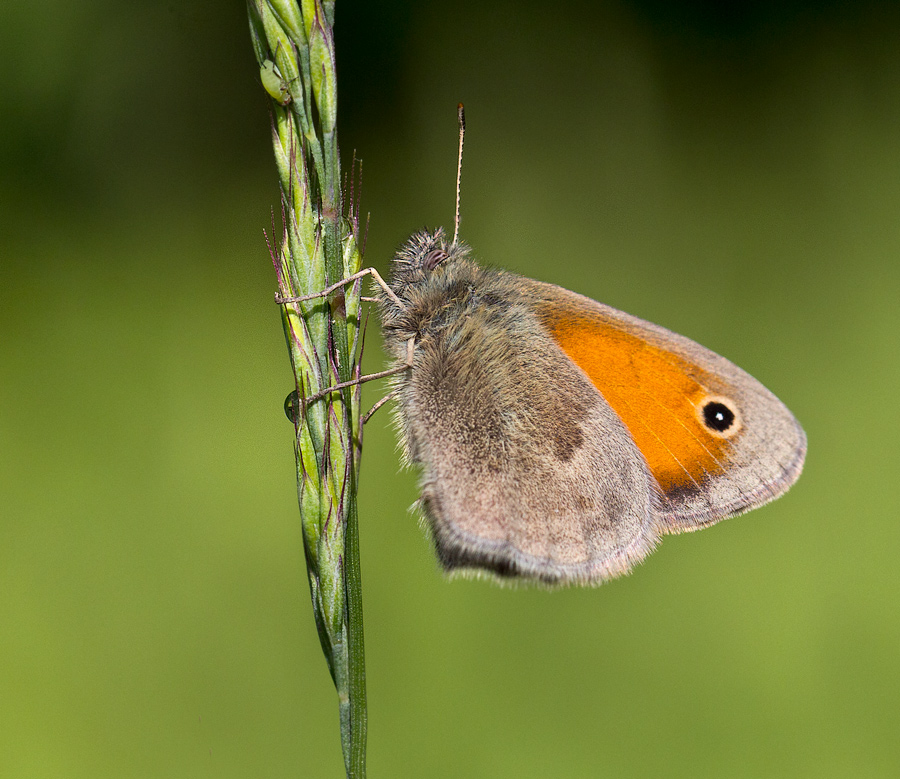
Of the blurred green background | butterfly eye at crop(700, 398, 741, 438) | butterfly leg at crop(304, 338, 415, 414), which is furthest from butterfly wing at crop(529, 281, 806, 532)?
the blurred green background

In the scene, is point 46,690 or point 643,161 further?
point 643,161

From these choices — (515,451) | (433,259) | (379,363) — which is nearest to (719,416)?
(515,451)

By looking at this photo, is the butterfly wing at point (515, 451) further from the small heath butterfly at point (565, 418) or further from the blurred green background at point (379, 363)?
the blurred green background at point (379, 363)

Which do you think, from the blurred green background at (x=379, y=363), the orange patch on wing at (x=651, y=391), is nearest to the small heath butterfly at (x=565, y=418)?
the orange patch on wing at (x=651, y=391)

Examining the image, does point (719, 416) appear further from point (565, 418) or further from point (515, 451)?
point (515, 451)

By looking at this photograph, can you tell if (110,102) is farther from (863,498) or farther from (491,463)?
(863,498)

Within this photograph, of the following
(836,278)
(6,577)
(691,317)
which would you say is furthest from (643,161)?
(6,577)

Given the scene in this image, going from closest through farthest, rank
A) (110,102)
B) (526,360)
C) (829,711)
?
1. (526,360)
2. (829,711)
3. (110,102)

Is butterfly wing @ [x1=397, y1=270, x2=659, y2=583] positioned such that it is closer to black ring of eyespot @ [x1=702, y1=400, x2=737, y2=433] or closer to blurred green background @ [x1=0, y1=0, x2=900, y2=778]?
black ring of eyespot @ [x1=702, y1=400, x2=737, y2=433]
